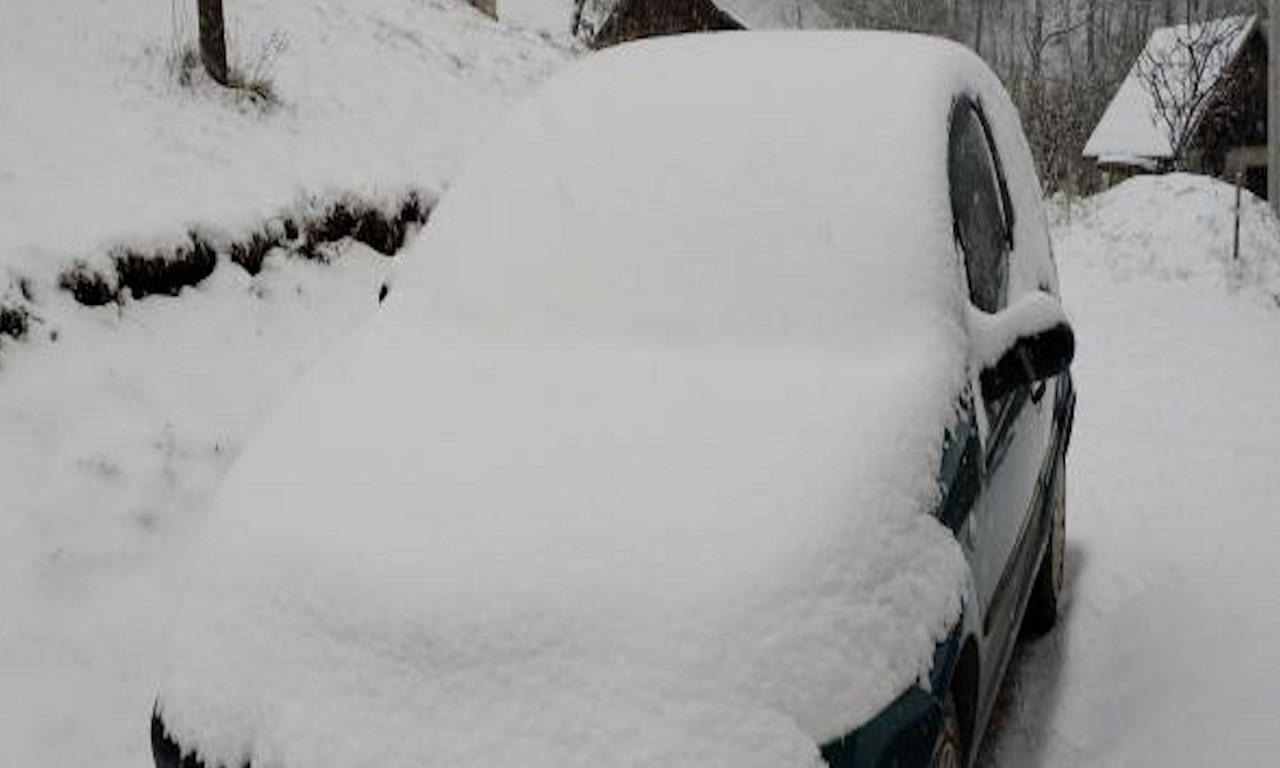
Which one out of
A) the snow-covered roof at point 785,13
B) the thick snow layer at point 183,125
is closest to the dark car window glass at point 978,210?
the thick snow layer at point 183,125

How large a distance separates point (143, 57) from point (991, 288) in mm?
5798

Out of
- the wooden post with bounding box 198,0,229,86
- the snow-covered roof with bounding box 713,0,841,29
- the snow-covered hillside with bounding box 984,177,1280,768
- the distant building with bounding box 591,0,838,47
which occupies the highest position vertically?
the wooden post with bounding box 198,0,229,86

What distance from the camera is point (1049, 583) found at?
3.88 metres

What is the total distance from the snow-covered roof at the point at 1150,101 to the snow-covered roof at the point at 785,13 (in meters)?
35.8

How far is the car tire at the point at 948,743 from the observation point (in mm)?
2175

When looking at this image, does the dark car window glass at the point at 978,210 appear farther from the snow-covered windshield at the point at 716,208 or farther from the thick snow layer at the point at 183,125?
the thick snow layer at the point at 183,125

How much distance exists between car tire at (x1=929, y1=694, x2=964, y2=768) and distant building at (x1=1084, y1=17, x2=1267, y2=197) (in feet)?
98.6

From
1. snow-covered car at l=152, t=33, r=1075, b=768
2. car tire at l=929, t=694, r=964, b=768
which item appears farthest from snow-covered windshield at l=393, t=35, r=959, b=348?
car tire at l=929, t=694, r=964, b=768

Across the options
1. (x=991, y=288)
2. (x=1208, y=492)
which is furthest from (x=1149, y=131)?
(x=991, y=288)

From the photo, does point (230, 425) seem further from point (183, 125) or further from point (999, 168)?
point (999, 168)

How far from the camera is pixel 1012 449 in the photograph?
9.67 ft

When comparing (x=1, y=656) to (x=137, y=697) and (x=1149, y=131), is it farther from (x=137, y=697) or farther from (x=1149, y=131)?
(x=1149, y=131)

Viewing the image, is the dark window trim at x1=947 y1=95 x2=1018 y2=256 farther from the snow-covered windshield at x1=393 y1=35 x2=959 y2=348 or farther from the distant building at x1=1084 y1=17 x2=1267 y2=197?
the distant building at x1=1084 y1=17 x2=1267 y2=197

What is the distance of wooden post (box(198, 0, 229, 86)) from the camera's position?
7078mm
